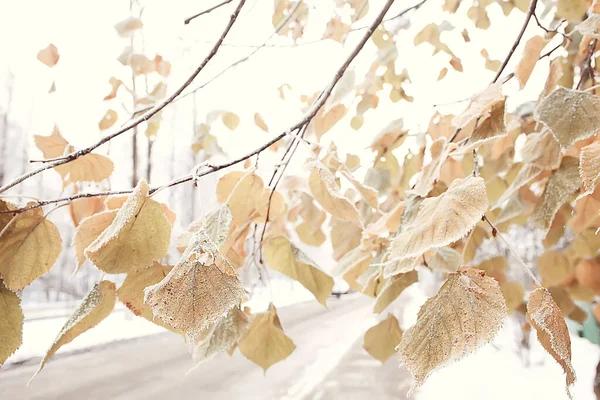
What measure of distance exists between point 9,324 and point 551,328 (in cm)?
15

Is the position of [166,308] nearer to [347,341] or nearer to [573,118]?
[573,118]

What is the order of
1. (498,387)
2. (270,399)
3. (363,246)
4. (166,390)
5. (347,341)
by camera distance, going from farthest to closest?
(347,341) → (270,399) → (166,390) → (498,387) → (363,246)

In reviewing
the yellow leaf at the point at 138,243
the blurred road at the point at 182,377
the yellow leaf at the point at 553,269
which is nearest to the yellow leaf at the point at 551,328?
the yellow leaf at the point at 138,243

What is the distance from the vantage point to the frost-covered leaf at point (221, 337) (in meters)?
0.18

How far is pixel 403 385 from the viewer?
154 cm

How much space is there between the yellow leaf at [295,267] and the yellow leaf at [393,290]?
3cm

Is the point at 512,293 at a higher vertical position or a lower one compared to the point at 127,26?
lower

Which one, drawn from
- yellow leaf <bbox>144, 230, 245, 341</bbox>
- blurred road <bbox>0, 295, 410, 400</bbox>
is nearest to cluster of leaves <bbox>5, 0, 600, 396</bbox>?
yellow leaf <bbox>144, 230, 245, 341</bbox>

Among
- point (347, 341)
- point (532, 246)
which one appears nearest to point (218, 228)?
point (532, 246)

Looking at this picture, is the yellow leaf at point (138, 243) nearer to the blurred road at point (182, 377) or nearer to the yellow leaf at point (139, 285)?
the yellow leaf at point (139, 285)

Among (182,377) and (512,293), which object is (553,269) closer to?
(512,293)

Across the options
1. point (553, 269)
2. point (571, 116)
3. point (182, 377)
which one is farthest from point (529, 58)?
point (182, 377)

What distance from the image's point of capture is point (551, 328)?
0.33 ft

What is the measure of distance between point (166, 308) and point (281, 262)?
0.40 ft
